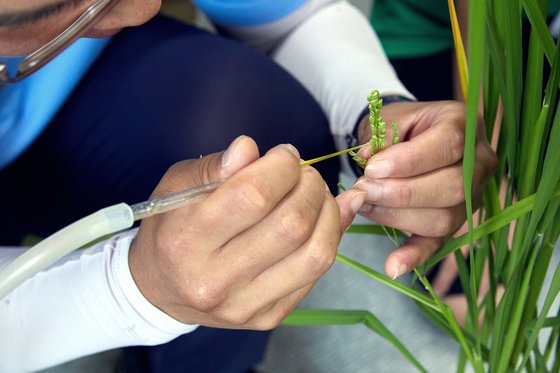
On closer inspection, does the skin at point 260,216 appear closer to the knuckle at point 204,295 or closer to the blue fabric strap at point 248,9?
the knuckle at point 204,295

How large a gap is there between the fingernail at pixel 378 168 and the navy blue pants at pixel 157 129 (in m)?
0.23

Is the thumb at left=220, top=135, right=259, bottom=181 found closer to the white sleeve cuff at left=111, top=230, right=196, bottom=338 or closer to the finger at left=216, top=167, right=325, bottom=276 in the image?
the finger at left=216, top=167, right=325, bottom=276

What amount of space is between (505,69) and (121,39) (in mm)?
514

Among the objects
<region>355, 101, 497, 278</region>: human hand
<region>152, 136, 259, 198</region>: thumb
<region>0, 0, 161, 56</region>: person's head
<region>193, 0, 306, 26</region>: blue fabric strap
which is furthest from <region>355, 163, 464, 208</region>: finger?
<region>193, 0, 306, 26</region>: blue fabric strap

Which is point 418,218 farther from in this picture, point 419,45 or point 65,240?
point 419,45

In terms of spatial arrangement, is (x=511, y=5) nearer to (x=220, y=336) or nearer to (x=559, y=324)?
(x=559, y=324)

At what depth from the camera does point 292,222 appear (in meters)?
0.43

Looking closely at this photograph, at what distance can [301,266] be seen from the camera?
0.45m

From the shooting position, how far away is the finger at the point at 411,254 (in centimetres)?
54

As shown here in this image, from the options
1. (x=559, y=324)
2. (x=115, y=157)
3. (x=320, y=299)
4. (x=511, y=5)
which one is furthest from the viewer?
(x=320, y=299)

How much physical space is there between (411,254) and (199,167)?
0.63ft

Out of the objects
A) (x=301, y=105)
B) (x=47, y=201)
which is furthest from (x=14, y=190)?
(x=301, y=105)

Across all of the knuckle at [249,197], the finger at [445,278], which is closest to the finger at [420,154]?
the knuckle at [249,197]

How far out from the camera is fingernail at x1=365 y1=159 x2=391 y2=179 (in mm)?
486
